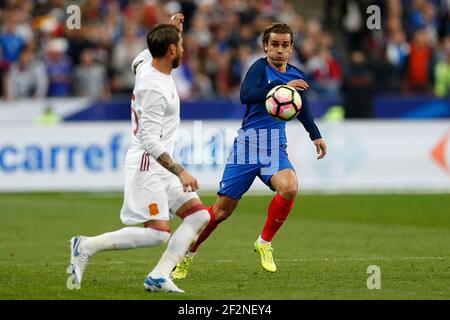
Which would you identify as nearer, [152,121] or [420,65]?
[152,121]

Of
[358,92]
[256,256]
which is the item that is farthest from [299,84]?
[358,92]

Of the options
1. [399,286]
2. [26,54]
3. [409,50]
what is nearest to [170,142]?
[399,286]

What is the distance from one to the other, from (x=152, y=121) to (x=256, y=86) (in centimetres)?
222

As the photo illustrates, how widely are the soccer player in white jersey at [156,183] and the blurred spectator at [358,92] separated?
583 inches

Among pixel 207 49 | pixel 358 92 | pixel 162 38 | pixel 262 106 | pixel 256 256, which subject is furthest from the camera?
pixel 207 49

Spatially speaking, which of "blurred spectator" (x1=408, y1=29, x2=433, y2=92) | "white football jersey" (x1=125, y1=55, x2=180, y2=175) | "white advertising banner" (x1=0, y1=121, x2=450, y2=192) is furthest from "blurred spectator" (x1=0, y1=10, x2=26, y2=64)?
"white football jersey" (x1=125, y1=55, x2=180, y2=175)

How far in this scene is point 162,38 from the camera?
9.47 meters

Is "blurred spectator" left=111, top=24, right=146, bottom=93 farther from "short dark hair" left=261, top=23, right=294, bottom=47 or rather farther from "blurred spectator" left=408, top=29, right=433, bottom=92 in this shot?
"short dark hair" left=261, top=23, right=294, bottom=47

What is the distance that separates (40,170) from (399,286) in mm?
12171

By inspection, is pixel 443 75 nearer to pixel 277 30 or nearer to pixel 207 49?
pixel 207 49

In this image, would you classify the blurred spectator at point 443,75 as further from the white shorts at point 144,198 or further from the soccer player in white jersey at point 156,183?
the white shorts at point 144,198
